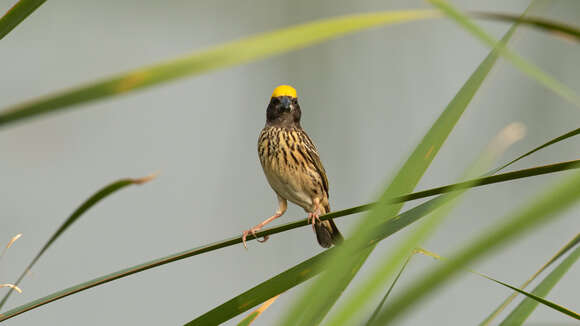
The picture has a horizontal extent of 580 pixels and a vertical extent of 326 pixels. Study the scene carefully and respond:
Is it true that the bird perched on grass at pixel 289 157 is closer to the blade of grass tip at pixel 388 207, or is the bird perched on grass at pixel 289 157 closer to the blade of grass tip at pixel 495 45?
the blade of grass tip at pixel 388 207

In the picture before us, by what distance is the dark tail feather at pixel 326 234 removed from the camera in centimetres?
277

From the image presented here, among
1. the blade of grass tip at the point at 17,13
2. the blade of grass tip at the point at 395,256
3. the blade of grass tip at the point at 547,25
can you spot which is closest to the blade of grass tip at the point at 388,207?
the blade of grass tip at the point at 395,256

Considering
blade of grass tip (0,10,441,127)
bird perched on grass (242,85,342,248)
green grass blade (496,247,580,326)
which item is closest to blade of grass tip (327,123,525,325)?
blade of grass tip (0,10,441,127)

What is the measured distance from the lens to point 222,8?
437cm

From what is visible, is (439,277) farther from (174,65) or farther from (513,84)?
(513,84)

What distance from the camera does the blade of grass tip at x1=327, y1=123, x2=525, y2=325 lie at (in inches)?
18.8

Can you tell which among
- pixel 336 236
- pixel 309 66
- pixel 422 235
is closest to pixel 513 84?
pixel 309 66

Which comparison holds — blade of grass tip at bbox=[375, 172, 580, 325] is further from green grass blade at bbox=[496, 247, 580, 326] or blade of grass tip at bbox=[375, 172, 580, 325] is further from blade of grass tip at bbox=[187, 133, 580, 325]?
green grass blade at bbox=[496, 247, 580, 326]

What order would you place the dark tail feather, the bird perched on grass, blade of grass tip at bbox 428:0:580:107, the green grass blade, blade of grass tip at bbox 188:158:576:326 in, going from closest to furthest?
blade of grass tip at bbox 428:0:580:107 → blade of grass tip at bbox 188:158:576:326 → the green grass blade → the bird perched on grass → the dark tail feather

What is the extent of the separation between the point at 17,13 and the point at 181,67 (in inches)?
12.2

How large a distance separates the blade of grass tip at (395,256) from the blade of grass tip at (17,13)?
446 millimetres

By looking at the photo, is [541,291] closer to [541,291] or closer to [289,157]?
[541,291]

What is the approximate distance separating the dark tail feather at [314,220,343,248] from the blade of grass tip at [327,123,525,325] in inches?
85.9

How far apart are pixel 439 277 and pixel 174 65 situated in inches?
9.3
